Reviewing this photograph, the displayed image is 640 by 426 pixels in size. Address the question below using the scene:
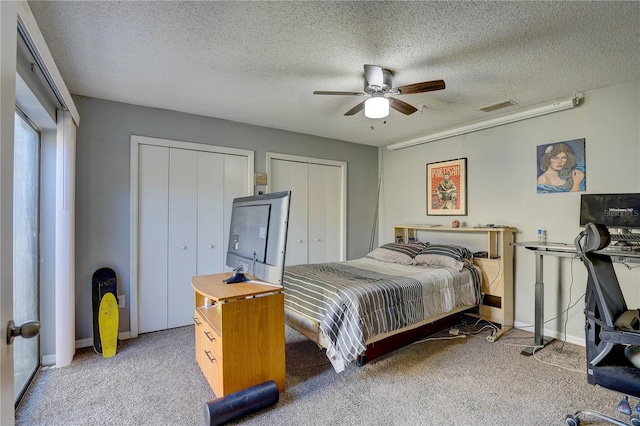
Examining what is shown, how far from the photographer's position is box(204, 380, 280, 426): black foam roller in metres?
1.75

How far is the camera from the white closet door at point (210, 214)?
363cm

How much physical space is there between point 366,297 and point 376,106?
61.2 inches

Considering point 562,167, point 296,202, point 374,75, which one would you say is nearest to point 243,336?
point 374,75

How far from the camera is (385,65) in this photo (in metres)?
2.41

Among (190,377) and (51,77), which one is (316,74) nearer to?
(51,77)

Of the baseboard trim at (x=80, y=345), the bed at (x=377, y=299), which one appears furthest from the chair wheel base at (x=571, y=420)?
the baseboard trim at (x=80, y=345)

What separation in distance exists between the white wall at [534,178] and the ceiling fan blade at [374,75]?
204 centimetres

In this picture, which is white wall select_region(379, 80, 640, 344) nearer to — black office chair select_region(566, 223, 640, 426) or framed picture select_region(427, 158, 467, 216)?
framed picture select_region(427, 158, 467, 216)

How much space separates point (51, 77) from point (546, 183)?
4.38 meters

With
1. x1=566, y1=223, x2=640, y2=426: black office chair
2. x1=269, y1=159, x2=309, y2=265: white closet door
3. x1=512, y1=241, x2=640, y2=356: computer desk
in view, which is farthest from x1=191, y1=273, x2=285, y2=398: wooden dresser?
x1=512, y1=241, x2=640, y2=356: computer desk

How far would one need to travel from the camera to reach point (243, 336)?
6.44 feet

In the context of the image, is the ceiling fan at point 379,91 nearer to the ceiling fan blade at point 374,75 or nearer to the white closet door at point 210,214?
the ceiling fan blade at point 374,75

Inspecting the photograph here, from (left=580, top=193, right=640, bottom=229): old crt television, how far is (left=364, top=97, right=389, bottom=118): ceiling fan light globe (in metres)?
2.08

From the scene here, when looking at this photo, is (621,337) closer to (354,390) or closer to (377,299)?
(377,299)
